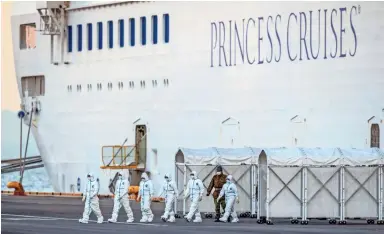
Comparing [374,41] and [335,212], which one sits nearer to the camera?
[335,212]

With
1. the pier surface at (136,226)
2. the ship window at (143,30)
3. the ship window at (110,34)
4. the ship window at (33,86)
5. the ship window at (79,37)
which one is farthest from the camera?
the ship window at (33,86)

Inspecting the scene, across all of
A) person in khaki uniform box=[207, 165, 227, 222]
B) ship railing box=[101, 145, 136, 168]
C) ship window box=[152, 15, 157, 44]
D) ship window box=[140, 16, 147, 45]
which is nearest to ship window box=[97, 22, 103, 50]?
ship window box=[140, 16, 147, 45]

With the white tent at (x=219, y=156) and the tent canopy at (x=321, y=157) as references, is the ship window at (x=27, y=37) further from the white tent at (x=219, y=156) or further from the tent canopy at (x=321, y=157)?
the tent canopy at (x=321, y=157)

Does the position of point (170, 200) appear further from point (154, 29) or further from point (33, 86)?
point (33, 86)

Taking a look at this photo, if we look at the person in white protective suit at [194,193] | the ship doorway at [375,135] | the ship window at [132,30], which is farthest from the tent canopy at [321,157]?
the ship window at [132,30]

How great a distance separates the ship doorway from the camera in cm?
4709

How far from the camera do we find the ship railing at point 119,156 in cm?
5638

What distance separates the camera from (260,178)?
36500 mm

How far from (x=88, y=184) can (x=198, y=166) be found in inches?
214

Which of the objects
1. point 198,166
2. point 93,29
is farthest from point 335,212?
point 93,29

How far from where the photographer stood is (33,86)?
62.5 m

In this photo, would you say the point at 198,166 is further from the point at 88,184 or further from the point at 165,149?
the point at 165,149

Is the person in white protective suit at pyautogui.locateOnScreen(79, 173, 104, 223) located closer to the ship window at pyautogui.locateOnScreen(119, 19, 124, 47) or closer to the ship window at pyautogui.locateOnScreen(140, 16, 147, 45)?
the ship window at pyautogui.locateOnScreen(140, 16, 147, 45)

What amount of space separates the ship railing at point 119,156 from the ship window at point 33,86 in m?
6.15
